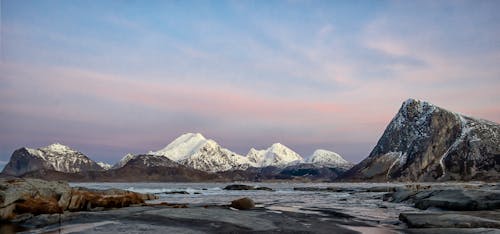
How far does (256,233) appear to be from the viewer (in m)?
18.1

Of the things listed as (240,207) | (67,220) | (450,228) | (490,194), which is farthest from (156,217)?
(490,194)

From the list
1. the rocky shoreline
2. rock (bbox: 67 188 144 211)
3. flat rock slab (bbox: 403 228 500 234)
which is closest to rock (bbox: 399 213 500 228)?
the rocky shoreline

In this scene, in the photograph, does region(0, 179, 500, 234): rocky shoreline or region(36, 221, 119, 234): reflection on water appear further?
region(0, 179, 500, 234): rocky shoreline

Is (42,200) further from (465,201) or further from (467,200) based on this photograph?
(467,200)

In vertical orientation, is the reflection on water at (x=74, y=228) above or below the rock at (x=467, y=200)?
below

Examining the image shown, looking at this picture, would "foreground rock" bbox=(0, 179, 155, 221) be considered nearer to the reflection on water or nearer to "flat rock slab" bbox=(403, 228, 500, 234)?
the reflection on water

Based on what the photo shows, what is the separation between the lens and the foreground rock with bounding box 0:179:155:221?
2395cm

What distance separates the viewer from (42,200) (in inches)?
1000

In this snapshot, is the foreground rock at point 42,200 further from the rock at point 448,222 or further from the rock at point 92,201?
the rock at point 448,222

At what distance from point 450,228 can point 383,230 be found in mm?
3177

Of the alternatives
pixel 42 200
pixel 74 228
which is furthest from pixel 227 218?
pixel 42 200

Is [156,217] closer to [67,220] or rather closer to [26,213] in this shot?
[67,220]

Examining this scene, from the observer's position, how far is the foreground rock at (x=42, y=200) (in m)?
24.0

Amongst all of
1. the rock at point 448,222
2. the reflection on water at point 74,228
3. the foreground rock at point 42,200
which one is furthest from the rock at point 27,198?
the rock at point 448,222
